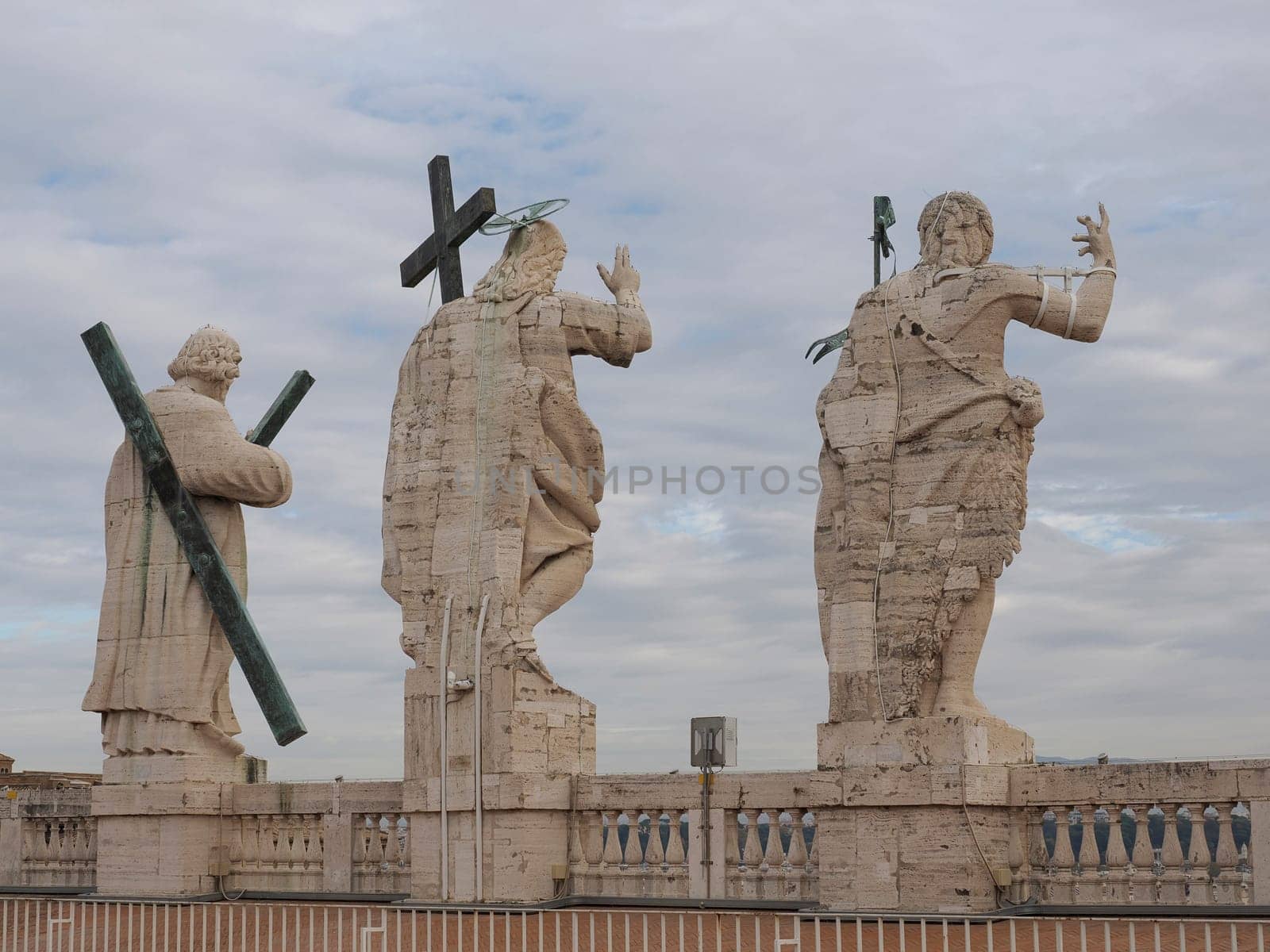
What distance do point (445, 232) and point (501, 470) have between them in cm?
273

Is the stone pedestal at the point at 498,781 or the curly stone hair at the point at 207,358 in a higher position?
the curly stone hair at the point at 207,358

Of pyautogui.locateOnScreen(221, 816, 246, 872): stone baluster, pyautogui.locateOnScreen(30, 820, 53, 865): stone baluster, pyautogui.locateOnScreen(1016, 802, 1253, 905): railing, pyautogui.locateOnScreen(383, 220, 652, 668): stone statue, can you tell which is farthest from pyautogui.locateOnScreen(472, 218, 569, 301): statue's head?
pyautogui.locateOnScreen(30, 820, 53, 865): stone baluster

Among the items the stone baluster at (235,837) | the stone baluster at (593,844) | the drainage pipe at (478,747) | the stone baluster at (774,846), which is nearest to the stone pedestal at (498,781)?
the drainage pipe at (478,747)

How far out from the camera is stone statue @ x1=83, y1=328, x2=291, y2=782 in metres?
16.8

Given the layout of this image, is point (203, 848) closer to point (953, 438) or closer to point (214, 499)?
point (214, 499)

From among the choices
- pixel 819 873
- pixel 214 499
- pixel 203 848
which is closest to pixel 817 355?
pixel 819 873

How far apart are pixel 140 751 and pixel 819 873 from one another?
22.8 feet

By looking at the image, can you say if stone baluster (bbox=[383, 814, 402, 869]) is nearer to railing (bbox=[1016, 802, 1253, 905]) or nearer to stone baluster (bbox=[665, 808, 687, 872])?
stone baluster (bbox=[665, 808, 687, 872])

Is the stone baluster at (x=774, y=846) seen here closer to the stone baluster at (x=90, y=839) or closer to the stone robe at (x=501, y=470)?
the stone robe at (x=501, y=470)

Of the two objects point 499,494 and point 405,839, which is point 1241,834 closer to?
point 499,494

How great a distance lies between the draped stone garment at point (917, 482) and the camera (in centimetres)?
1336

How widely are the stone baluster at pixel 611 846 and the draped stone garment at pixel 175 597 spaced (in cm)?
416

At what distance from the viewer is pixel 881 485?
45.2ft

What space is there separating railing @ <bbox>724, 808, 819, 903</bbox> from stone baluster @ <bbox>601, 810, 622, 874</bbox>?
105 cm
